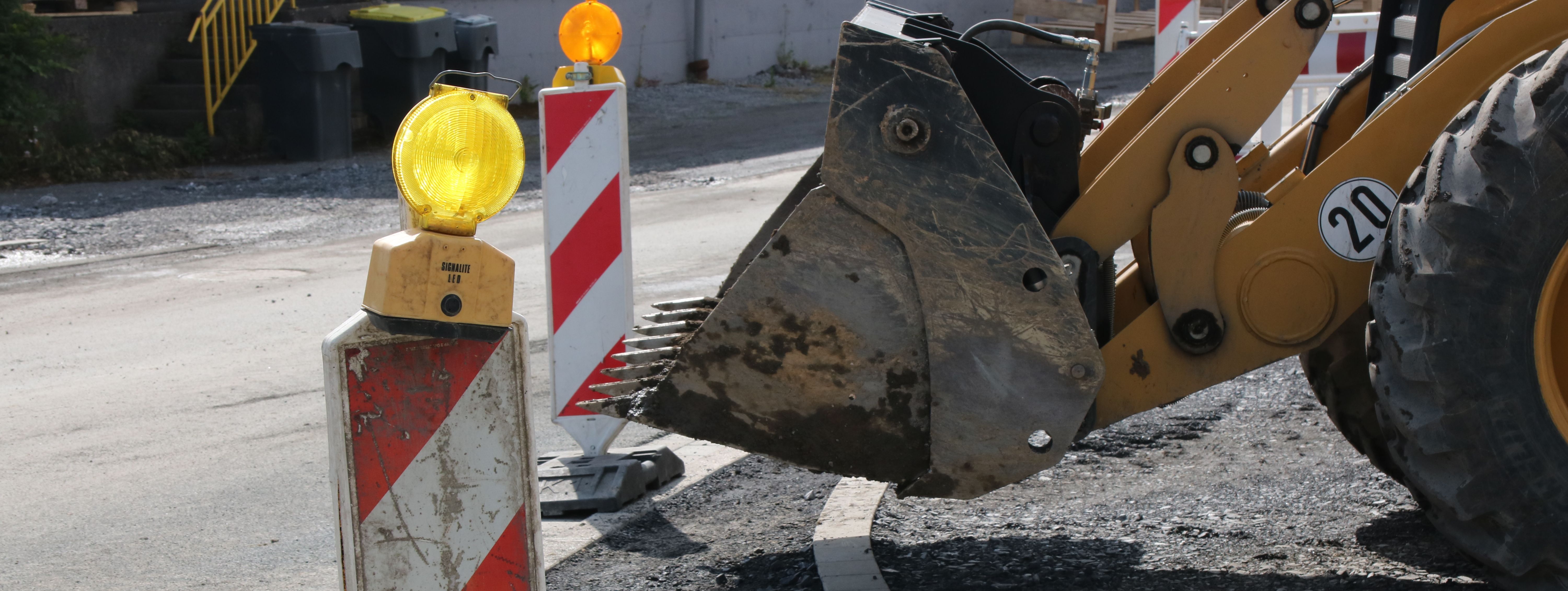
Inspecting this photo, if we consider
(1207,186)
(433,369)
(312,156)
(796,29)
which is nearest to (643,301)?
(1207,186)

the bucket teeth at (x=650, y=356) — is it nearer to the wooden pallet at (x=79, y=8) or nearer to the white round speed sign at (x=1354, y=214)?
the white round speed sign at (x=1354, y=214)

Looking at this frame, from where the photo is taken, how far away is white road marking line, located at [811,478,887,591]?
11.0ft

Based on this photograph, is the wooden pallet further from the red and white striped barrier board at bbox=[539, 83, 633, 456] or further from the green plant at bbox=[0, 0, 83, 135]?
the red and white striped barrier board at bbox=[539, 83, 633, 456]

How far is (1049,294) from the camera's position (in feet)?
9.42

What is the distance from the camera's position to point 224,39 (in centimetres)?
1388

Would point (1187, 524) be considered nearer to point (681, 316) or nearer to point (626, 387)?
point (681, 316)

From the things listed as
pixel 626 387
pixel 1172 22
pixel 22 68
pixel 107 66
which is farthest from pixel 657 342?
pixel 107 66

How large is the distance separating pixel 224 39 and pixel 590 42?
36.3 ft

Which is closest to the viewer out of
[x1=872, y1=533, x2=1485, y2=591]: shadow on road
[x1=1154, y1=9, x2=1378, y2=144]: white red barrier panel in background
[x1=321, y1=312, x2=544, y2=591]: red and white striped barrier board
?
[x1=321, y1=312, x2=544, y2=591]: red and white striped barrier board

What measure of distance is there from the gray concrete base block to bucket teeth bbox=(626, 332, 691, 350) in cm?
103

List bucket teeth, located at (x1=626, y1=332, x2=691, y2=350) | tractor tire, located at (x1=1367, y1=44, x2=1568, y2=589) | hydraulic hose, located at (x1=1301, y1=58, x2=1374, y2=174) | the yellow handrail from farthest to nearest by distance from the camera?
1. the yellow handrail
2. hydraulic hose, located at (x1=1301, y1=58, x2=1374, y2=174)
3. bucket teeth, located at (x1=626, y1=332, x2=691, y2=350)
4. tractor tire, located at (x1=1367, y1=44, x2=1568, y2=589)

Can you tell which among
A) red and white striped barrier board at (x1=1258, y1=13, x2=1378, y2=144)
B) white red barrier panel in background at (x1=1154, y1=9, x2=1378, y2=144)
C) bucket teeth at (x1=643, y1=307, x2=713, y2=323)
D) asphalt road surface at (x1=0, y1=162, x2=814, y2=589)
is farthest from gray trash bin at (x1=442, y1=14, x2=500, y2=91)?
bucket teeth at (x1=643, y1=307, x2=713, y2=323)

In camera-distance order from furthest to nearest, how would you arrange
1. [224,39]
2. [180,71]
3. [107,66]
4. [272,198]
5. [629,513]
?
1. [180,71]
2. [224,39]
3. [107,66]
4. [272,198]
5. [629,513]

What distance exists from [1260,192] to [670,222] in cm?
679
